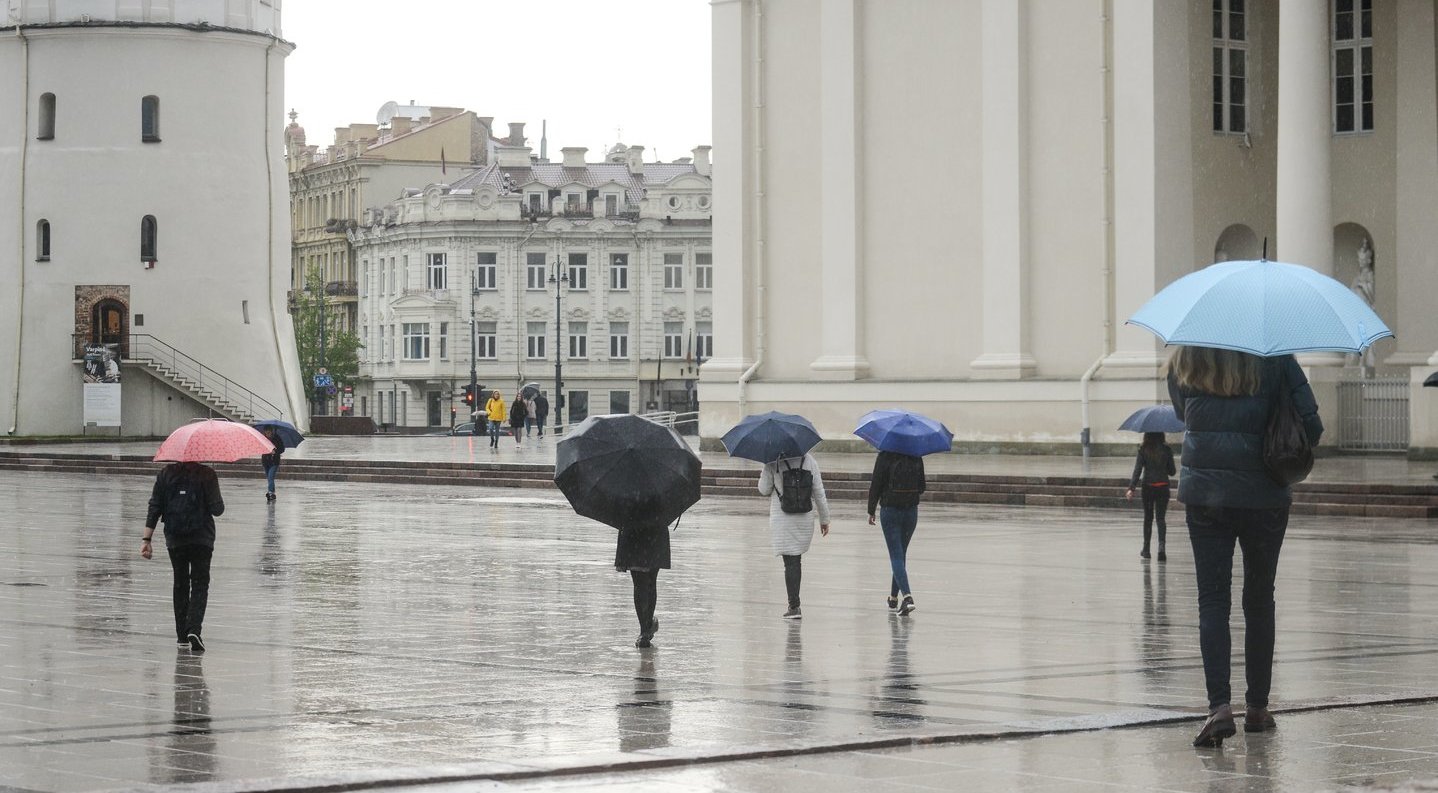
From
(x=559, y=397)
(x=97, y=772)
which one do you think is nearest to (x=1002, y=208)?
(x=97, y=772)

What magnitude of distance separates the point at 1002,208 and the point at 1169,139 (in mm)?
3576

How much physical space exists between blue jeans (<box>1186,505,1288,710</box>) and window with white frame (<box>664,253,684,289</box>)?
9297 cm

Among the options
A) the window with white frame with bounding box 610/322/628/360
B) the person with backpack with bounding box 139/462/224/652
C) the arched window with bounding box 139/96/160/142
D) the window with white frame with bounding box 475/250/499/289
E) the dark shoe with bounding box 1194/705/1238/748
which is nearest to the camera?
the dark shoe with bounding box 1194/705/1238/748

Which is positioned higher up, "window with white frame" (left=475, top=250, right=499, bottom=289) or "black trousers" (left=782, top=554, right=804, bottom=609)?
"window with white frame" (left=475, top=250, right=499, bottom=289)

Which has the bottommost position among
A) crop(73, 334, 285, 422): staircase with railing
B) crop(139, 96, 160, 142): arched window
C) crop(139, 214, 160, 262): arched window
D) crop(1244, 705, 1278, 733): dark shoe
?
crop(1244, 705, 1278, 733): dark shoe

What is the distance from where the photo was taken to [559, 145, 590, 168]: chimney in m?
107

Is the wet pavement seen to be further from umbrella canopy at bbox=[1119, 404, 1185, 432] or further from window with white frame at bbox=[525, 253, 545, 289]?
window with white frame at bbox=[525, 253, 545, 289]

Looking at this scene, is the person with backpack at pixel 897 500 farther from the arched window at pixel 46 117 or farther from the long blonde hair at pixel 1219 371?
the arched window at pixel 46 117

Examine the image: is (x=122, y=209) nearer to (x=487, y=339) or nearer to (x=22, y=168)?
(x=22, y=168)

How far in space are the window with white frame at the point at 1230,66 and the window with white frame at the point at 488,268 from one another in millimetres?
62951

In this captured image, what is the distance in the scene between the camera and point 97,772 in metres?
8.61

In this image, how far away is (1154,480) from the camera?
2081cm

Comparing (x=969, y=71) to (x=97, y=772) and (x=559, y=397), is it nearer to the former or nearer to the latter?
(x=97, y=772)

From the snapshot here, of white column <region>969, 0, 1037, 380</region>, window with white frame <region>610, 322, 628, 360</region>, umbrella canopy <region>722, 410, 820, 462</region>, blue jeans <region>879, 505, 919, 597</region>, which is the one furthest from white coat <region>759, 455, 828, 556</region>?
window with white frame <region>610, 322, 628, 360</region>
